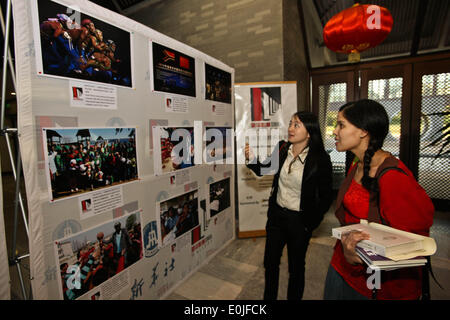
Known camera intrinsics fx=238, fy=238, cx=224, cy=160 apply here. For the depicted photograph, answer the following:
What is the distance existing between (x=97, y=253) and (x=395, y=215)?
1.58 m

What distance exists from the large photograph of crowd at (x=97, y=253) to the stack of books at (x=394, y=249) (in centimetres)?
140

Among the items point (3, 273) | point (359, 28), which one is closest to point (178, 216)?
point (3, 273)

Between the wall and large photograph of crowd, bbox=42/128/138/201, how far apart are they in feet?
7.93

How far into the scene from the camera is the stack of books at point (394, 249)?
0.75m

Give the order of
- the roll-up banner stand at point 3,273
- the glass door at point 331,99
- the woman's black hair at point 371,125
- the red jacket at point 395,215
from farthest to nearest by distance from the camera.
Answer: the glass door at point 331,99 → the roll-up banner stand at point 3,273 → the woman's black hair at point 371,125 → the red jacket at point 395,215

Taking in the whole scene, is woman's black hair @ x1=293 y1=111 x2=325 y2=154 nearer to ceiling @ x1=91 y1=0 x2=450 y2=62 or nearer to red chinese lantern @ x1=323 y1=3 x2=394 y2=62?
red chinese lantern @ x1=323 y1=3 x2=394 y2=62

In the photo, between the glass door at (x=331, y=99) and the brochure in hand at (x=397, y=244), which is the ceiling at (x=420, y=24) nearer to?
the glass door at (x=331, y=99)

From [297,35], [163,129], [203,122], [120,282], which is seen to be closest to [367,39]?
[297,35]

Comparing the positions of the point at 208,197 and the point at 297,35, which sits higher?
the point at 297,35

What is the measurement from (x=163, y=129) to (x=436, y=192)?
4.46 m

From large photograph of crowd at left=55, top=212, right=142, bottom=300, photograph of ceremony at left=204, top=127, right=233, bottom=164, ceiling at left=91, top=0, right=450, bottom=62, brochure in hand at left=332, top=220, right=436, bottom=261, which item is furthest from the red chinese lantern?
large photograph of crowd at left=55, top=212, right=142, bottom=300

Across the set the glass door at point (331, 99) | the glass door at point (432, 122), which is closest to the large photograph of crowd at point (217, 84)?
the glass door at point (331, 99)

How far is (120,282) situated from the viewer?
1614 millimetres
